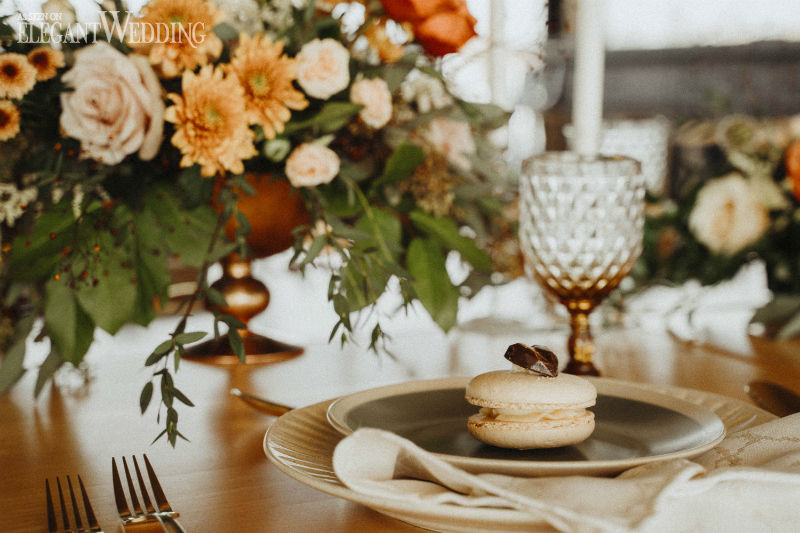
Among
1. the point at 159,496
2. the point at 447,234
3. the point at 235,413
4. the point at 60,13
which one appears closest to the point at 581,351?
the point at 447,234

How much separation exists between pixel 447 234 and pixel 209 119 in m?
0.32

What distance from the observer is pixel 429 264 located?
0.93 m

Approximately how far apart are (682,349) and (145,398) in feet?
2.44

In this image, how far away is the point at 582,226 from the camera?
784 mm

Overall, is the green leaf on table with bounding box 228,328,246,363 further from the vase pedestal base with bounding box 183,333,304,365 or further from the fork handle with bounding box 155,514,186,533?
the vase pedestal base with bounding box 183,333,304,365

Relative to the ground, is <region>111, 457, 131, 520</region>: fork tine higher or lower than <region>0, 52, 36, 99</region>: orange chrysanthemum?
lower

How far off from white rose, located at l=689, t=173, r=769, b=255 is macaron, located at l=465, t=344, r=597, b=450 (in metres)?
0.75

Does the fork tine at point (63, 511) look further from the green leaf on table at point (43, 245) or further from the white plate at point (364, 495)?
the green leaf on table at point (43, 245)

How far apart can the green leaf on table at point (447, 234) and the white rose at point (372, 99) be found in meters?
0.13

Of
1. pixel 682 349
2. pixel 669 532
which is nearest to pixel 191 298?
pixel 669 532

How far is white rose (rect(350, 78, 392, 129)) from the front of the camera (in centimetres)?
88

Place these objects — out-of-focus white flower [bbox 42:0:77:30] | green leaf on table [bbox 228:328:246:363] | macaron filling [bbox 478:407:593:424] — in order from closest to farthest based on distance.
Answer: macaron filling [bbox 478:407:593:424], green leaf on table [bbox 228:328:246:363], out-of-focus white flower [bbox 42:0:77:30]

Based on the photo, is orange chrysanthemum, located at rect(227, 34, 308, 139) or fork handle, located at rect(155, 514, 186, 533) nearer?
fork handle, located at rect(155, 514, 186, 533)

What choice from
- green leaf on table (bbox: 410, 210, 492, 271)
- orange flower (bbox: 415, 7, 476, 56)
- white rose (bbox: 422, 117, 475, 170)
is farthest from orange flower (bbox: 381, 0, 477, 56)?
→ green leaf on table (bbox: 410, 210, 492, 271)
